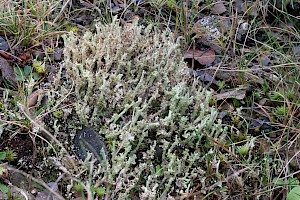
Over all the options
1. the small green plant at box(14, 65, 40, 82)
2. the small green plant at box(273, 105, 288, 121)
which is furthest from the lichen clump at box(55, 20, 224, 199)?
the small green plant at box(273, 105, 288, 121)

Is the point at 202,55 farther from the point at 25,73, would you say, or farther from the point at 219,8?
the point at 25,73

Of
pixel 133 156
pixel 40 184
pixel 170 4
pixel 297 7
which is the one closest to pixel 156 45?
pixel 170 4

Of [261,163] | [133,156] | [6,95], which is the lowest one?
[261,163]

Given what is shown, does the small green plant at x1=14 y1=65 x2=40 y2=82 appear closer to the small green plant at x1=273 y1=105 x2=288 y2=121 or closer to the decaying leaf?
the decaying leaf

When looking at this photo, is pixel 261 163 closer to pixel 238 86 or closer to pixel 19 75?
pixel 238 86

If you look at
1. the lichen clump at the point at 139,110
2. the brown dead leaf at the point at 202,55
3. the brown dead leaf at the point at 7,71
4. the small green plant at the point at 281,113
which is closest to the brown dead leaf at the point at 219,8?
the brown dead leaf at the point at 202,55

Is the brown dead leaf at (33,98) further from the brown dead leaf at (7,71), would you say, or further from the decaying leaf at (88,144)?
the decaying leaf at (88,144)
